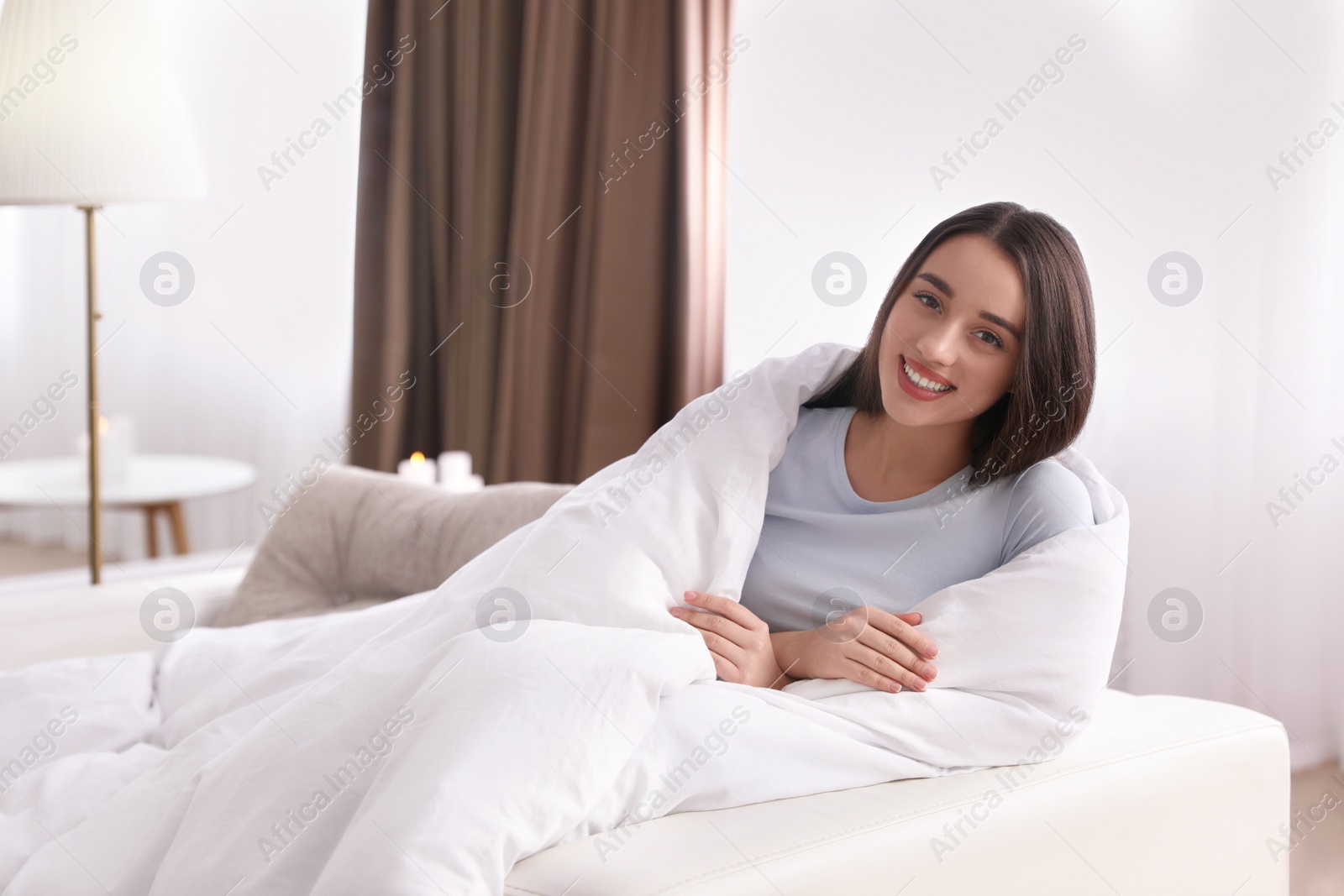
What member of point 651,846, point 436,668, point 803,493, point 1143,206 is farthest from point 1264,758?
point 1143,206

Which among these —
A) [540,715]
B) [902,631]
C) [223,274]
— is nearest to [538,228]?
[223,274]

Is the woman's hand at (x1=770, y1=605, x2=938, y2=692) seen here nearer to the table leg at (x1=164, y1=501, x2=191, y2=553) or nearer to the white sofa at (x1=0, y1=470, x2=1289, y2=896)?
the white sofa at (x1=0, y1=470, x2=1289, y2=896)

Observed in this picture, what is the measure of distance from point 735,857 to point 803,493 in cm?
64

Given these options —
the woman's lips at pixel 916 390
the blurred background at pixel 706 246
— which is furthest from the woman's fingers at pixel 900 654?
the blurred background at pixel 706 246

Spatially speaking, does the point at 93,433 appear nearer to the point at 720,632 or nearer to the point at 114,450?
the point at 114,450

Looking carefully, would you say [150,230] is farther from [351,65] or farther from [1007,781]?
[1007,781]

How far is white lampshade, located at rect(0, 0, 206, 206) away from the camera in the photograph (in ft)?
6.38

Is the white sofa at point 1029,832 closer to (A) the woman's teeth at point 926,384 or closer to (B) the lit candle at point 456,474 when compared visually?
(A) the woman's teeth at point 926,384

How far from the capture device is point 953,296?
137 centimetres

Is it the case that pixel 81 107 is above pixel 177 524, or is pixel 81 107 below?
above

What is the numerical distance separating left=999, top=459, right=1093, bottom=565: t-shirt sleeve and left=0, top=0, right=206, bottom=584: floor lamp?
1571 millimetres

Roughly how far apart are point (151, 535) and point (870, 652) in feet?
9.37

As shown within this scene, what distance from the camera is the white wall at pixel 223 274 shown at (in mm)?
3361

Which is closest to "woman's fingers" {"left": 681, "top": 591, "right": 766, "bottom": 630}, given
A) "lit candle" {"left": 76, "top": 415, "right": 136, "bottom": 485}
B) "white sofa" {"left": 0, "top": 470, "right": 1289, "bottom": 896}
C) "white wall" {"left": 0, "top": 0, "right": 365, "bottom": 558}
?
"white sofa" {"left": 0, "top": 470, "right": 1289, "bottom": 896}
